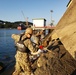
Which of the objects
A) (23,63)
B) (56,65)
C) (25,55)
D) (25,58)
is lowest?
(56,65)

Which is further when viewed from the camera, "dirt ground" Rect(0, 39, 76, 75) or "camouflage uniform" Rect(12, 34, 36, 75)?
"dirt ground" Rect(0, 39, 76, 75)

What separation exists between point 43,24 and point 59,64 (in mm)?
44338

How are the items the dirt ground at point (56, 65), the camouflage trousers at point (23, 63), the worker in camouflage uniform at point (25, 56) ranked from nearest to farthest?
the worker in camouflage uniform at point (25, 56) → the camouflage trousers at point (23, 63) → the dirt ground at point (56, 65)

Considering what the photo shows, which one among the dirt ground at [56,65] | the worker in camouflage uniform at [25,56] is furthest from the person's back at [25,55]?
the dirt ground at [56,65]

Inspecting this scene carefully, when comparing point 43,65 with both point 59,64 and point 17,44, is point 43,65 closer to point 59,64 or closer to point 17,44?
point 59,64

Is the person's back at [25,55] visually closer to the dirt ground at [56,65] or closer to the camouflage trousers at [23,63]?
the camouflage trousers at [23,63]

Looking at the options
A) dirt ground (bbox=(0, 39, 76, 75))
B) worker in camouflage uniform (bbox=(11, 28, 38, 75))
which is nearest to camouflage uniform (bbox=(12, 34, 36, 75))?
worker in camouflage uniform (bbox=(11, 28, 38, 75))

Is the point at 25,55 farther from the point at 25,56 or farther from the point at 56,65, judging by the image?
the point at 56,65

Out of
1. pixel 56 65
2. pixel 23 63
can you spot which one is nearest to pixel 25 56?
pixel 23 63

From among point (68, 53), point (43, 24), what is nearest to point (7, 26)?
point (43, 24)

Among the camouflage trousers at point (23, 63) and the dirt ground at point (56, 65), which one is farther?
the dirt ground at point (56, 65)

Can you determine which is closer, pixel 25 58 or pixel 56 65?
pixel 25 58

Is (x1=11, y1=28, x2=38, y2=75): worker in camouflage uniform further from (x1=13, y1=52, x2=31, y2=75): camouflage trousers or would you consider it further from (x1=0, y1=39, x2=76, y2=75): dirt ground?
(x1=0, y1=39, x2=76, y2=75): dirt ground

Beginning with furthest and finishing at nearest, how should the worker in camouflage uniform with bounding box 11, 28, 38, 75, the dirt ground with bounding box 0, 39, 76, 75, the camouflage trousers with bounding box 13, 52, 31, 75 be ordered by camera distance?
1. the dirt ground with bounding box 0, 39, 76, 75
2. the camouflage trousers with bounding box 13, 52, 31, 75
3. the worker in camouflage uniform with bounding box 11, 28, 38, 75
